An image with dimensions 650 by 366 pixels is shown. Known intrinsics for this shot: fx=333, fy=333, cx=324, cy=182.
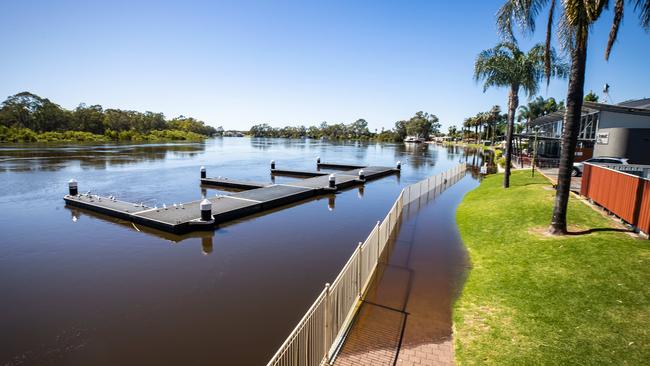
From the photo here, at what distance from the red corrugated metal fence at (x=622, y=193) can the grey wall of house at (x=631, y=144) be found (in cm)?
1768

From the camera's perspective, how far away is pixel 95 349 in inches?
260

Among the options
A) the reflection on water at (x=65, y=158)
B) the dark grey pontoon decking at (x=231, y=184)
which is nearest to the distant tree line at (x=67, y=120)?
the reflection on water at (x=65, y=158)

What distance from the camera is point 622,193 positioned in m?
11.0

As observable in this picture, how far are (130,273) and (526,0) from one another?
16.4 meters

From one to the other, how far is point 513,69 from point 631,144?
1341 cm

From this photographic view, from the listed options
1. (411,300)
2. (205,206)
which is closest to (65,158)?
(205,206)

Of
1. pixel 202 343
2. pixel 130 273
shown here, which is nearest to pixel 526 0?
pixel 202 343

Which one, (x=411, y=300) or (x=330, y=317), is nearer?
(x=330, y=317)

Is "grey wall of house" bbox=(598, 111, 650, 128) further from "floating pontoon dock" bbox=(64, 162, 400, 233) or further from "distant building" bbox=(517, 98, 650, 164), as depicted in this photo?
"floating pontoon dock" bbox=(64, 162, 400, 233)

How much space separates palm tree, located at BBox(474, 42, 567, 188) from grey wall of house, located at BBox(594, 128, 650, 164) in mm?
9346

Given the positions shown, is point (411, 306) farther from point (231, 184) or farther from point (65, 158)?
point (65, 158)

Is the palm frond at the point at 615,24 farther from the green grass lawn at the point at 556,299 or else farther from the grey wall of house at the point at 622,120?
the grey wall of house at the point at 622,120

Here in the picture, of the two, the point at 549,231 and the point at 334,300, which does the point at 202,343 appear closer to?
the point at 334,300

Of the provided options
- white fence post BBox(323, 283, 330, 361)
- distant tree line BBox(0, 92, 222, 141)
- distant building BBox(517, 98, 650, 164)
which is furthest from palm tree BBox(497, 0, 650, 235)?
distant tree line BBox(0, 92, 222, 141)
